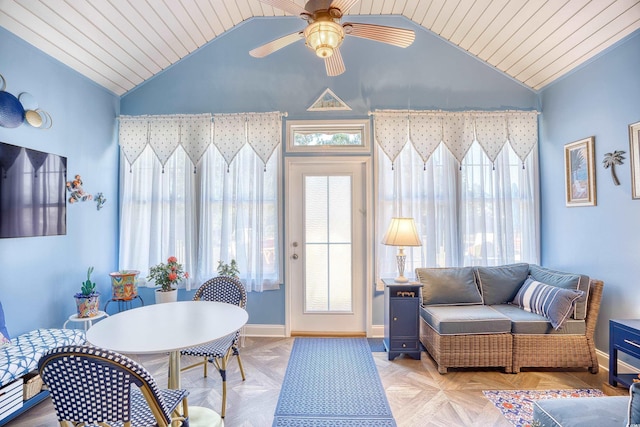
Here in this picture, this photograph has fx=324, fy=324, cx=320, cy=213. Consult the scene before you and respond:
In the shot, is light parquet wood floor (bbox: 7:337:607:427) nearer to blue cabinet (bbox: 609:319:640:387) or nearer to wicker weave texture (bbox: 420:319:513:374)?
wicker weave texture (bbox: 420:319:513:374)

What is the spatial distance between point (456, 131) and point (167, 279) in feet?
11.8

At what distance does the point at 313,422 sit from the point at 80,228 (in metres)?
2.94

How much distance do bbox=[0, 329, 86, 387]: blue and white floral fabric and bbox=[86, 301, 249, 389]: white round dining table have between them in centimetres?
35

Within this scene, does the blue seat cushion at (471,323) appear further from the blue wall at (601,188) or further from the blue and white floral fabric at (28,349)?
the blue and white floral fabric at (28,349)

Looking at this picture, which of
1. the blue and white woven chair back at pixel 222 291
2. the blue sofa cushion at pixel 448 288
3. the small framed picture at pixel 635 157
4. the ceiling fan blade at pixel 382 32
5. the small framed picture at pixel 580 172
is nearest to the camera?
the ceiling fan blade at pixel 382 32

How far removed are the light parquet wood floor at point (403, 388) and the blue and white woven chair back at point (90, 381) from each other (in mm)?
1068

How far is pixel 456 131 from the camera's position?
3730 millimetres

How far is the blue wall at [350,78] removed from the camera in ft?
12.4

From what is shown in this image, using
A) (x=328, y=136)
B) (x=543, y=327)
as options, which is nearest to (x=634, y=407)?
(x=543, y=327)

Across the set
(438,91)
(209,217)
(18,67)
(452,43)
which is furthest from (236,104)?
(452,43)

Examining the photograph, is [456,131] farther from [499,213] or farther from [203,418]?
[203,418]

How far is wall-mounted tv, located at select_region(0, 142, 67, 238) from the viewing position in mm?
2523

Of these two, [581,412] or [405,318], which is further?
[405,318]

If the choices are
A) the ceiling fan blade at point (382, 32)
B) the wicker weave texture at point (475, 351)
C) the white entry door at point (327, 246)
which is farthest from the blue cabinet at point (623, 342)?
the ceiling fan blade at point (382, 32)
